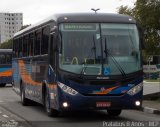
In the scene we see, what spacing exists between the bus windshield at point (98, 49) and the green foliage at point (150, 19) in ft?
25.4

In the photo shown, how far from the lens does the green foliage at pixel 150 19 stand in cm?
2224

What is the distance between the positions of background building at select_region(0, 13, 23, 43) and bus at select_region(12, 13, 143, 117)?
553 feet

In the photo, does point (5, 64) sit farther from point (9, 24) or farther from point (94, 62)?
point (9, 24)

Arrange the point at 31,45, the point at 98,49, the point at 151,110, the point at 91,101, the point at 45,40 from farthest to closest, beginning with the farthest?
the point at 31,45 → the point at 151,110 → the point at 45,40 → the point at 98,49 → the point at 91,101

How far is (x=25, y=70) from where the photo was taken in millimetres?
20438

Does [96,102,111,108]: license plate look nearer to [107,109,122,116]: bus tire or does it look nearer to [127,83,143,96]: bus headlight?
[127,83,143,96]: bus headlight

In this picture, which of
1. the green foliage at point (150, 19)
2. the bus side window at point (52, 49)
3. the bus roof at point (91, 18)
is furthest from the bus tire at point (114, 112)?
the green foliage at point (150, 19)

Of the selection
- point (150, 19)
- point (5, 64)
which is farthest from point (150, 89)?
point (150, 19)

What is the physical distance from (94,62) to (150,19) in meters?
8.65

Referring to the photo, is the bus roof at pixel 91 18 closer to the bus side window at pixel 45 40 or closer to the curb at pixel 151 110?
the bus side window at pixel 45 40

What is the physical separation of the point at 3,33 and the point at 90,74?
17443 centimetres

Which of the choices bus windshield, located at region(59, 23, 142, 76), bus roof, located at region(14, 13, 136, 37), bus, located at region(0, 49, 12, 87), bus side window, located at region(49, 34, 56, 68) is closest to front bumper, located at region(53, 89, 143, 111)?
bus windshield, located at region(59, 23, 142, 76)

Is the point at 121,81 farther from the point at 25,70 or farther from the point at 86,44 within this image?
the point at 25,70

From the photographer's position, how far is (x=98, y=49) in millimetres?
Result: 14289
